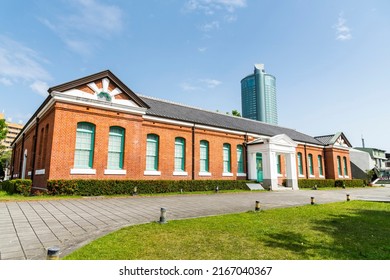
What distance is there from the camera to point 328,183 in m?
29.3

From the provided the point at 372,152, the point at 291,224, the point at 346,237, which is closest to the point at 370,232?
the point at 346,237

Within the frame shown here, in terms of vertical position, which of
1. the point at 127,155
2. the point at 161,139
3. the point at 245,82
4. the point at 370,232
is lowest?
the point at 370,232

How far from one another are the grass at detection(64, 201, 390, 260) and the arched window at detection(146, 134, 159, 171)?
1134cm

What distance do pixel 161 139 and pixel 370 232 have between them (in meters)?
14.6

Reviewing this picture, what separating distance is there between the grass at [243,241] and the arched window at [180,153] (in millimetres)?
12367

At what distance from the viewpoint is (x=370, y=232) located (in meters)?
6.38

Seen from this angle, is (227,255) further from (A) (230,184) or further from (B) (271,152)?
(B) (271,152)

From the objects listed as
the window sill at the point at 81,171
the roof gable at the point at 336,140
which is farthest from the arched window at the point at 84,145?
the roof gable at the point at 336,140

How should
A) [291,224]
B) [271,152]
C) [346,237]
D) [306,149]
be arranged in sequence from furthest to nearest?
1. [306,149]
2. [271,152]
3. [291,224]
4. [346,237]

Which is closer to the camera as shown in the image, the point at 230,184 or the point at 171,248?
the point at 171,248

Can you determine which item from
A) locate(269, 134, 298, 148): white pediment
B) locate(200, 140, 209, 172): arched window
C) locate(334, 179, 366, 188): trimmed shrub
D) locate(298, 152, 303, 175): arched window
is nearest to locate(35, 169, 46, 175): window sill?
locate(200, 140, 209, 172): arched window

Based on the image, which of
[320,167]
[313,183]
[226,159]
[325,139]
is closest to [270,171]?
[226,159]

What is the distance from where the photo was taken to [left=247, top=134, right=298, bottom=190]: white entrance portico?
2283 cm

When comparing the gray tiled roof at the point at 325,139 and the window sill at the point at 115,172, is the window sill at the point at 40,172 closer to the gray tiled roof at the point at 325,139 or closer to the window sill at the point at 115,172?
the window sill at the point at 115,172
